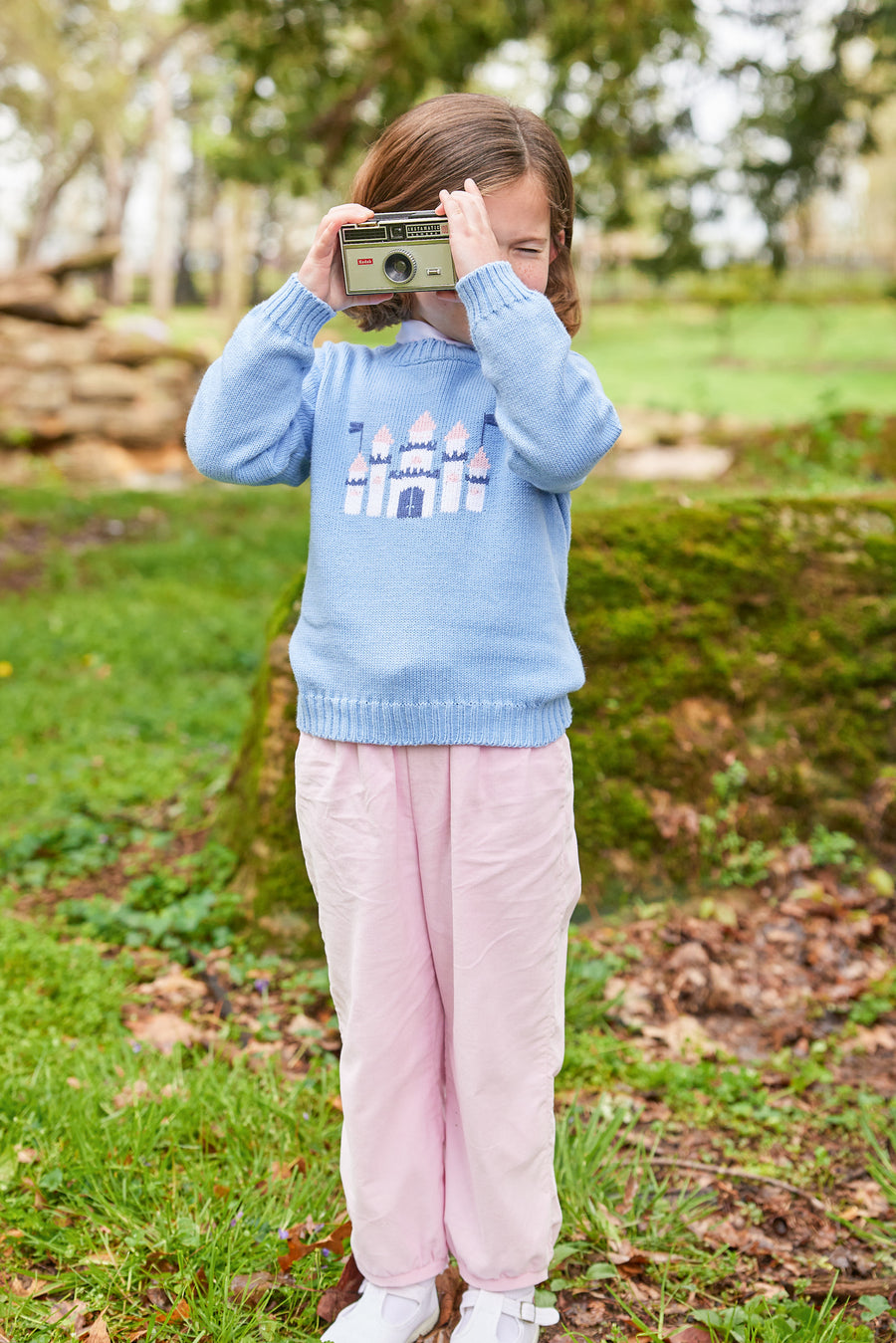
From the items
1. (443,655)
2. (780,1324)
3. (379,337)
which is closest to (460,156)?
(443,655)

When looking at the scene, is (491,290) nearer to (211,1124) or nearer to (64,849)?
(211,1124)

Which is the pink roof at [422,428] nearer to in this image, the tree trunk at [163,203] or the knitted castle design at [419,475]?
the knitted castle design at [419,475]

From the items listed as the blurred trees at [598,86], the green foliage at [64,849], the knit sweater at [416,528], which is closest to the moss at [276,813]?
the green foliage at [64,849]

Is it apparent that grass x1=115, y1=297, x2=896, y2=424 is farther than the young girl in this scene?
Yes

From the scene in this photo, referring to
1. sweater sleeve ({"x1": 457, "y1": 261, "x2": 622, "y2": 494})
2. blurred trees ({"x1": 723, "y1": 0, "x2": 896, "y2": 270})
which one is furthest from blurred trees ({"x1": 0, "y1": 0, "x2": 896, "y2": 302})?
sweater sleeve ({"x1": 457, "y1": 261, "x2": 622, "y2": 494})

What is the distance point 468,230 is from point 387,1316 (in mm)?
1771

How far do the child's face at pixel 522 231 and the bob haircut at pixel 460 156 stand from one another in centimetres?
2

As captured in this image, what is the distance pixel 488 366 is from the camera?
5.19 ft

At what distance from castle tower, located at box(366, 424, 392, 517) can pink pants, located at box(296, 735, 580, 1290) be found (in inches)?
14.8

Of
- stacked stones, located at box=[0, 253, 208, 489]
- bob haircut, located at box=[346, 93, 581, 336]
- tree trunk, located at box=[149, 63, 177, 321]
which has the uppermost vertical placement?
tree trunk, located at box=[149, 63, 177, 321]

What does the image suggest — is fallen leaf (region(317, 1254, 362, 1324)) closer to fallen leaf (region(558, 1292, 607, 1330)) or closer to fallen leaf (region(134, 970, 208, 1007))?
fallen leaf (region(558, 1292, 607, 1330))

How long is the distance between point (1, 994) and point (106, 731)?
1.91 meters

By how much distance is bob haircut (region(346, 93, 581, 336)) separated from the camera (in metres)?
1.67

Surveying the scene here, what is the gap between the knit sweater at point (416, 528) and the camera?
1676 mm
